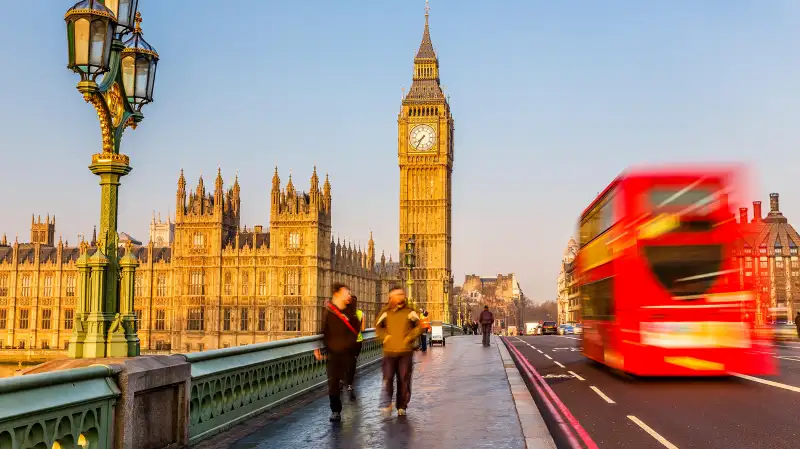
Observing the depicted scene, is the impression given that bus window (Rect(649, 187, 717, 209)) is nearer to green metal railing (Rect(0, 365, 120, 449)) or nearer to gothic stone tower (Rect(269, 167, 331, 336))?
green metal railing (Rect(0, 365, 120, 449))

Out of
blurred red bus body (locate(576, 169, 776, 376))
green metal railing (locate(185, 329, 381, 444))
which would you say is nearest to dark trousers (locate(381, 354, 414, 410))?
green metal railing (locate(185, 329, 381, 444))

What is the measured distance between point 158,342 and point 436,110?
176 feet

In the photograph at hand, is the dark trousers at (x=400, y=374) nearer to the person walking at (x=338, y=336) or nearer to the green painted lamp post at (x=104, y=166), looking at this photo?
the person walking at (x=338, y=336)

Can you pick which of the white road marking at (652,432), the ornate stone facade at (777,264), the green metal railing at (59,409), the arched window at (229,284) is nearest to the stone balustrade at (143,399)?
the green metal railing at (59,409)

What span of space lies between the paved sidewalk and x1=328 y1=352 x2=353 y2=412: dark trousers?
276mm

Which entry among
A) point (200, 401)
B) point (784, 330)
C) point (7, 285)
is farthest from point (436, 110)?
point (200, 401)

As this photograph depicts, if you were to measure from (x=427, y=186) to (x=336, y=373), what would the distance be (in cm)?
10675

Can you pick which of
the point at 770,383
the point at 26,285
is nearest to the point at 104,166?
the point at 770,383

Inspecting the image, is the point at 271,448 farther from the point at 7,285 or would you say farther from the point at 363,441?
the point at 7,285

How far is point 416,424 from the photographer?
11617 mm

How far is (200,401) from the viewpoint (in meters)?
10.2

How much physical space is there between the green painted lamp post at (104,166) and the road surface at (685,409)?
6.33 m

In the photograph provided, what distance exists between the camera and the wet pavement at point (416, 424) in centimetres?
1001

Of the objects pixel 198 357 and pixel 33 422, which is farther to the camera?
pixel 198 357
